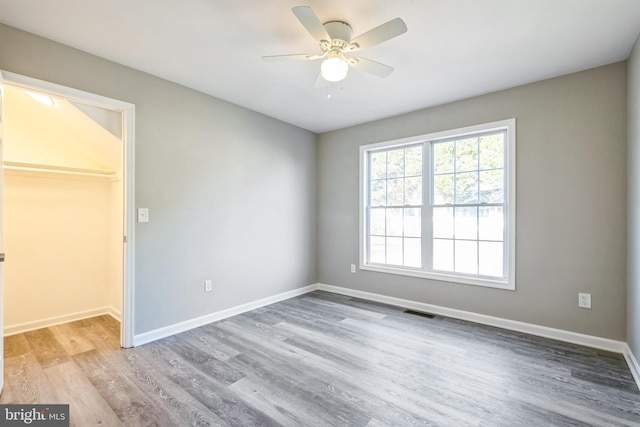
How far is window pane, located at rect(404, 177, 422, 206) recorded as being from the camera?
392 cm

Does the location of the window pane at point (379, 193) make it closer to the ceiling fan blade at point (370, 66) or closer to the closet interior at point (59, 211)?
the ceiling fan blade at point (370, 66)

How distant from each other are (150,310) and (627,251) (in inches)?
172

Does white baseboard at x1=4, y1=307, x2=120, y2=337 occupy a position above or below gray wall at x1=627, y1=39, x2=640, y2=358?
below

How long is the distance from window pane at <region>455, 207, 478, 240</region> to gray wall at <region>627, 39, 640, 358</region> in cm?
125

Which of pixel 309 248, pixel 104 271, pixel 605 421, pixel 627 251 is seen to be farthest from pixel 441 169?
pixel 104 271

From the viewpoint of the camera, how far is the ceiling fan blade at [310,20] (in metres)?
1.67

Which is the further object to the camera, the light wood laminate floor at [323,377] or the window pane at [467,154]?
the window pane at [467,154]

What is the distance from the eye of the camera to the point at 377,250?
4320mm

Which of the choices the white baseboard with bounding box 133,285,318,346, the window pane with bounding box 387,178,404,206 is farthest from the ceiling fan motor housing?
the white baseboard with bounding box 133,285,318,346

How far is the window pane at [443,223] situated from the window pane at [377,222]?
2.46 ft

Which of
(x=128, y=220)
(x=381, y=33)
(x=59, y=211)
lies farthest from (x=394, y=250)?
(x=59, y=211)

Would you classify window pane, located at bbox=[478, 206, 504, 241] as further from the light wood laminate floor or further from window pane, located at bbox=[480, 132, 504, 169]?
the light wood laminate floor

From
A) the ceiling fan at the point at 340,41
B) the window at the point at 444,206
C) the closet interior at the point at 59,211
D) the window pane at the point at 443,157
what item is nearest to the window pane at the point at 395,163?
the window at the point at 444,206

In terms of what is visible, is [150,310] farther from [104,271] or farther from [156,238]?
[104,271]
